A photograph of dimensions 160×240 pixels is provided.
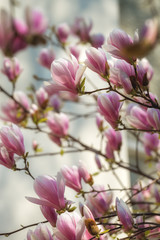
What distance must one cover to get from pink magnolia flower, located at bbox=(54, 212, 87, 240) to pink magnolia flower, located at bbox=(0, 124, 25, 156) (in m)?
0.15

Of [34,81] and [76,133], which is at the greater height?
[34,81]

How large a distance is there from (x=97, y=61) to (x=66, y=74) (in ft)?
0.17

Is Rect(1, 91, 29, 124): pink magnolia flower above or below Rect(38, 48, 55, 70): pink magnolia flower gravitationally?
below

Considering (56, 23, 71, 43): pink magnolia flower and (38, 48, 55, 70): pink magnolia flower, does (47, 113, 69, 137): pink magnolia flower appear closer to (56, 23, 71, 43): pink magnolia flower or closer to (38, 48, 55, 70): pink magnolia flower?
(38, 48, 55, 70): pink magnolia flower

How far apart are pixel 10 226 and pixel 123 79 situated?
1.77 ft

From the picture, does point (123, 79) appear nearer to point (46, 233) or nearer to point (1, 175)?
point (46, 233)

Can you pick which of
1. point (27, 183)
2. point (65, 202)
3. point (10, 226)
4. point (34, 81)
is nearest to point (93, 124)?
point (34, 81)

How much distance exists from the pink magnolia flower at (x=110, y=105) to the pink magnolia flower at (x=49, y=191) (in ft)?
0.43

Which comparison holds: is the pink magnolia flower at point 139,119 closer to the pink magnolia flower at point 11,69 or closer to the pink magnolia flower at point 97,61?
the pink magnolia flower at point 97,61

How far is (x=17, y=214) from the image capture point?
2.73ft

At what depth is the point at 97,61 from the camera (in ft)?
1.50

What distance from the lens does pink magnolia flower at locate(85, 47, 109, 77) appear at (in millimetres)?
456

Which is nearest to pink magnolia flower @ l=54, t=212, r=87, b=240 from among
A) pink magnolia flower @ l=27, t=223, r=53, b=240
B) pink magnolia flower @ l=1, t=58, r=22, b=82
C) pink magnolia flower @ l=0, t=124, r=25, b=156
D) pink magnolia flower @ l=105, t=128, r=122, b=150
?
pink magnolia flower @ l=27, t=223, r=53, b=240

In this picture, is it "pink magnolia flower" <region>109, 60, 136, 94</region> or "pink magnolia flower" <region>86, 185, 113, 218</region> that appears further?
"pink magnolia flower" <region>86, 185, 113, 218</region>
